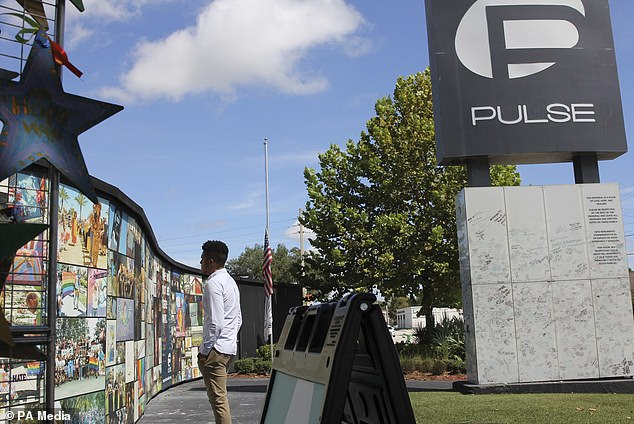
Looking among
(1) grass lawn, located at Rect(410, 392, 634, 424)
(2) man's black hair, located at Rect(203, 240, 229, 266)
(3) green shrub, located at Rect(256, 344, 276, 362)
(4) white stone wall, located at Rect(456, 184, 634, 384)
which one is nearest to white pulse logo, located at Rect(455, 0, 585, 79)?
(4) white stone wall, located at Rect(456, 184, 634, 384)

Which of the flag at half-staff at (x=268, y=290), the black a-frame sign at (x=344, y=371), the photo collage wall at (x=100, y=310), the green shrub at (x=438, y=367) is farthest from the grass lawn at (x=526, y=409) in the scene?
the flag at half-staff at (x=268, y=290)

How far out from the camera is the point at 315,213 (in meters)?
27.0

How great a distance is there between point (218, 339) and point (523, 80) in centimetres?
850

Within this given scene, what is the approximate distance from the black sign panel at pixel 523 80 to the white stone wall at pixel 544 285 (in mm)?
855

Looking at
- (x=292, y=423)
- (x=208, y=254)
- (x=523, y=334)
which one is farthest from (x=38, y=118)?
(x=523, y=334)

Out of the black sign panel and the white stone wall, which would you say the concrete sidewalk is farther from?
the black sign panel

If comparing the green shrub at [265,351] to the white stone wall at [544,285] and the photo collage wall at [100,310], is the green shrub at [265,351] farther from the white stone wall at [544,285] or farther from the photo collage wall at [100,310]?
the white stone wall at [544,285]

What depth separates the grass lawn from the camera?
7938 mm

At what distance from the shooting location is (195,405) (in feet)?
37.7

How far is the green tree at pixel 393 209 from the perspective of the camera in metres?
25.0

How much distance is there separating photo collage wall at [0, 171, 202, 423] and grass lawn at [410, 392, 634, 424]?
3.81 metres

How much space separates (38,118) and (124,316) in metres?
5.41

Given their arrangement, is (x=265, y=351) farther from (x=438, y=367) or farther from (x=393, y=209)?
Result: (x=393, y=209)

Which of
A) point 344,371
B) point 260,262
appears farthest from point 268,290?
point 260,262
